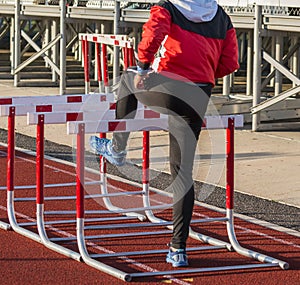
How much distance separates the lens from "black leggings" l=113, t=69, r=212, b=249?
24.5 ft

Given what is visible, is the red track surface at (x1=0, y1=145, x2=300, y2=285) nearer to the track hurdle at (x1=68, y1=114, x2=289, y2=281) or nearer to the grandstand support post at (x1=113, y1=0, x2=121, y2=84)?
the track hurdle at (x1=68, y1=114, x2=289, y2=281)

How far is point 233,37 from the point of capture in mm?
7719

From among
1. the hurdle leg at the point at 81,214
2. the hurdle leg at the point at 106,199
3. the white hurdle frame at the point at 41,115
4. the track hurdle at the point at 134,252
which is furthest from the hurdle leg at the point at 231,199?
the hurdle leg at the point at 106,199

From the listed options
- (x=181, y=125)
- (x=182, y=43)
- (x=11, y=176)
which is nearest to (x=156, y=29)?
(x=182, y=43)

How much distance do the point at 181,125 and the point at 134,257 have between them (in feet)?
3.60

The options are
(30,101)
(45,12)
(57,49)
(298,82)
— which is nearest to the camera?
(30,101)

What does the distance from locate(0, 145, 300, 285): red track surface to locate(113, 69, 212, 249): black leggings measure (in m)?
0.37

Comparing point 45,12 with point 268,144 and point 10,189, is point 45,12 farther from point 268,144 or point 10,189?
point 10,189

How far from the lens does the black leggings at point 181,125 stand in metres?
7.45

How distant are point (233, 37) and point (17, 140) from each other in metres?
6.94

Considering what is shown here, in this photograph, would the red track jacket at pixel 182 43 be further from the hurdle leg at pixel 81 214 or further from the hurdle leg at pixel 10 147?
the hurdle leg at pixel 10 147

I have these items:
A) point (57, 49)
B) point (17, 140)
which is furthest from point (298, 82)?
point (57, 49)

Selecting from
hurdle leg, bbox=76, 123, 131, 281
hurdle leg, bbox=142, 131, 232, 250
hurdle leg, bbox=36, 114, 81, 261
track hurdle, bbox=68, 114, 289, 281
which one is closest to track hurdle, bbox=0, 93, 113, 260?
hurdle leg, bbox=36, 114, 81, 261

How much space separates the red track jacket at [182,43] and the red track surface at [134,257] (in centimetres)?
136
